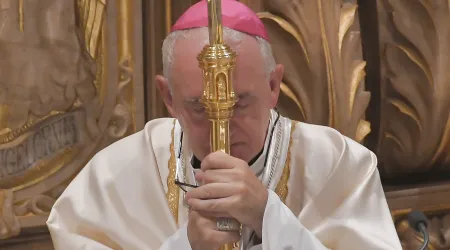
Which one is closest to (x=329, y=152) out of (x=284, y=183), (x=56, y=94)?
(x=284, y=183)

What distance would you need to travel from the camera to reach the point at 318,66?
5.51 feet

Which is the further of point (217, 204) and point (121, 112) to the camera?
point (121, 112)

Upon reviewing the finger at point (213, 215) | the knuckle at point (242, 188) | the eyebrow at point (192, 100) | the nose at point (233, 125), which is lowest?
the finger at point (213, 215)

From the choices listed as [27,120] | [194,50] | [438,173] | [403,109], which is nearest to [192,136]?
[194,50]

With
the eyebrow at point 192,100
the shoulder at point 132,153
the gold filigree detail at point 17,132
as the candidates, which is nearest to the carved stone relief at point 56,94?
the gold filigree detail at point 17,132

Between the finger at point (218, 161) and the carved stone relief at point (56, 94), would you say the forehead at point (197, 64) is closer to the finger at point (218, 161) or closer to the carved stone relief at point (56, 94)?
the finger at point (218, 161)

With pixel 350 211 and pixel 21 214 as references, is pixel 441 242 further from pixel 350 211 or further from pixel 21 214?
pixel 21 214

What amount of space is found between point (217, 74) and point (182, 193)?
1.22 ft

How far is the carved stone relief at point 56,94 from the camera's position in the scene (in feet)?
5.24

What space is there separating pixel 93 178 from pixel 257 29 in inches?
15.0

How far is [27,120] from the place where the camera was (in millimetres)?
1613

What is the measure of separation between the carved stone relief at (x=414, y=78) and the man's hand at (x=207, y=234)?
2.54ft

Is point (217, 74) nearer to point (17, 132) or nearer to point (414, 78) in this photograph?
point (17, 132)

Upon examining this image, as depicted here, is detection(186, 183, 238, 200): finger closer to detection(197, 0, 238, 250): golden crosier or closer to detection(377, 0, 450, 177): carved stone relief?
detection(197, 0, 238, 250): golden crosier
